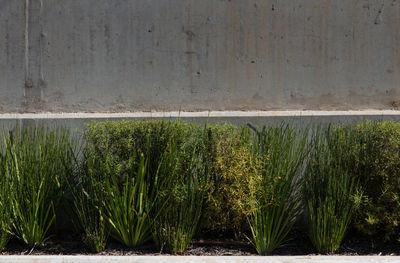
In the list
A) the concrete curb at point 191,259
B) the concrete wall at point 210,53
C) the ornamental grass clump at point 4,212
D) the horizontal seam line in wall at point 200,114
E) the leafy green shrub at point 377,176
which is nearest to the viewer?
the concrete curb at point 191,259

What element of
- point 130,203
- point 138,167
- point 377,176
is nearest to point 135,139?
point 138,167

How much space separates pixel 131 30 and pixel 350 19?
2.22 metres

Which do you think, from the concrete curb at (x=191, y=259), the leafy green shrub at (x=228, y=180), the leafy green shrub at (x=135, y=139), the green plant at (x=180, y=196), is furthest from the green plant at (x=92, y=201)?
the leafy green shrub at (x=228, y=180)

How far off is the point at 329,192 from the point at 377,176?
0.45m

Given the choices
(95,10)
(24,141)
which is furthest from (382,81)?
(24,141)

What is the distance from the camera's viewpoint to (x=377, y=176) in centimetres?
468

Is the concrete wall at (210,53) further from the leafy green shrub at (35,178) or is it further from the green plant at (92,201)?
the green plant at (92,201)

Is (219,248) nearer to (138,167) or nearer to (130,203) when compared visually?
(130,203)

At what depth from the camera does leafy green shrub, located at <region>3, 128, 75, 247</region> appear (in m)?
4.74

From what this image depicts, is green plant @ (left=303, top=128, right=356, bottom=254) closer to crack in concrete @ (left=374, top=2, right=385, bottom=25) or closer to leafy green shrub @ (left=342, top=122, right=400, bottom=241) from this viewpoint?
leafy green shrub @ (left=342, top=122, right=400, bottom=241)

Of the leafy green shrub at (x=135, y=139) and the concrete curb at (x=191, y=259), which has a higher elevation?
the leafy green shrub at (x=135, y=139)

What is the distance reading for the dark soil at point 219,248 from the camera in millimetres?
4773

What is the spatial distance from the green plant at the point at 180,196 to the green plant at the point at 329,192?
98 cm

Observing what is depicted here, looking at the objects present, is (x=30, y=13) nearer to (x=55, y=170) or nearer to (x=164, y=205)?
(x=55, y=170)
